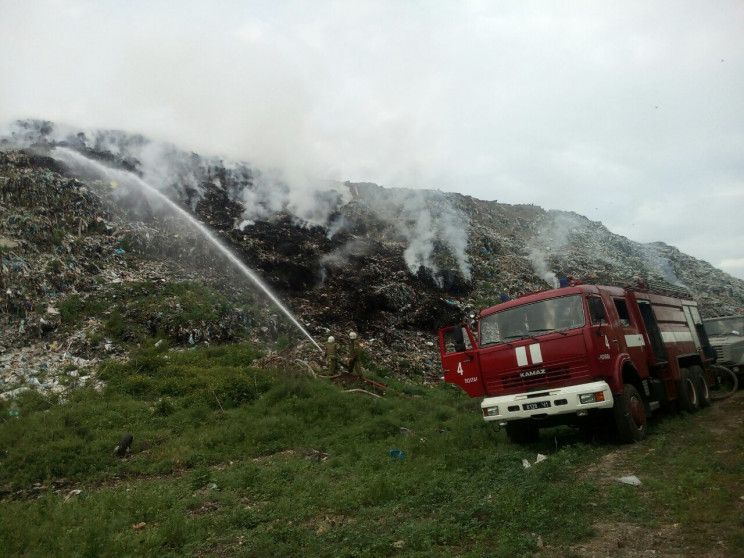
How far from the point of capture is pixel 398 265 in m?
22.0

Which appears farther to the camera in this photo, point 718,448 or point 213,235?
point 213,235

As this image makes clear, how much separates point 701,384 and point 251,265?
49.4 ft

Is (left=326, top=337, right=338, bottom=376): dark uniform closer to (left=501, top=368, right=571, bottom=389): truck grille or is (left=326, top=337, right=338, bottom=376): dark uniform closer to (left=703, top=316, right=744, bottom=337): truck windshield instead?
(left=501, top=368, right=571, bottom=389): truck grille

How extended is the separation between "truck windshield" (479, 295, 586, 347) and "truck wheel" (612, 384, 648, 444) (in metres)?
1.31

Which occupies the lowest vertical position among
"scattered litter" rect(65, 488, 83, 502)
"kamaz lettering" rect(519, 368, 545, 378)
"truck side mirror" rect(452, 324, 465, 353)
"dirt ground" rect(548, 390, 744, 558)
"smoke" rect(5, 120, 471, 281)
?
"dirt ground" rect(548, 390, 744, 558)

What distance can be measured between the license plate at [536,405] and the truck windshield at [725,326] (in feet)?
32.9

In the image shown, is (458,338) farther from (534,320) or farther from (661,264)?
(661,264)

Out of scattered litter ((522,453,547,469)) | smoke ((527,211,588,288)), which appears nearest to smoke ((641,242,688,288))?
smoke ((527,211,588,288))

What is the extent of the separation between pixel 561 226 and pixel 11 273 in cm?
3303

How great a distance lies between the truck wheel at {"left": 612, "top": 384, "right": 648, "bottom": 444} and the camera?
7461 millimetres

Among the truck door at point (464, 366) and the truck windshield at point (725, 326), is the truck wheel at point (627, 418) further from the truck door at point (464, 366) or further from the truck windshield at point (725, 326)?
the truck windshield at point (725, 326)

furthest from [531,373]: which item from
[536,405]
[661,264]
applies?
[661,264]

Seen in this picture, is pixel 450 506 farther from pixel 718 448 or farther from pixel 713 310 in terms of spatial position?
pixel 713 310

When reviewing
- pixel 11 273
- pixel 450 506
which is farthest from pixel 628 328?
pixel 11 273
